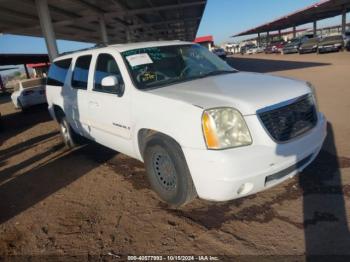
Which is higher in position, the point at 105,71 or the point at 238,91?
the point at 105,71

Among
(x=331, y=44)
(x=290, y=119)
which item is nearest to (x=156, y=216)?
(x=290, y=119)

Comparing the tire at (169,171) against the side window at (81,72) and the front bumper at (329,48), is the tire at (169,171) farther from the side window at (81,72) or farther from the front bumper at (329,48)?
the front bumper at (329,48)

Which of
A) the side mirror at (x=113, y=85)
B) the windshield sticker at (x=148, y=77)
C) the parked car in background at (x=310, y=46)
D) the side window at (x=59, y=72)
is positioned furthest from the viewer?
the parked car in background at (x=310, y=46)

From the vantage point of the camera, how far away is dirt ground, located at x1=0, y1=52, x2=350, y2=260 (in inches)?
125

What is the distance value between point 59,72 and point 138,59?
2759 millimetres

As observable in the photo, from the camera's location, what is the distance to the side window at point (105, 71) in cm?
451

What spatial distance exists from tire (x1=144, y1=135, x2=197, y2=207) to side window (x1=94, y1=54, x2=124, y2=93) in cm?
108

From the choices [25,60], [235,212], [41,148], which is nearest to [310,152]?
[235,212]

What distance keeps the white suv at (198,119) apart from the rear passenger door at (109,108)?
1 centimetres

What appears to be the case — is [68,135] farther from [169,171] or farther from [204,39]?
[204,39]

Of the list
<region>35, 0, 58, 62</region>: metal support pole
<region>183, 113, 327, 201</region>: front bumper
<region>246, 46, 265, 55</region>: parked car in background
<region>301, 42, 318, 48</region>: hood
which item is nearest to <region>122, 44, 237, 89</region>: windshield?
<region>183, 113, 327, 201</region>: front bumper

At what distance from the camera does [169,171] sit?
3.82 meters

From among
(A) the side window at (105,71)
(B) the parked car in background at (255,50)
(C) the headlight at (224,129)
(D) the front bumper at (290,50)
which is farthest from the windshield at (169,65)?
(B) the parked car in background at (255,50)

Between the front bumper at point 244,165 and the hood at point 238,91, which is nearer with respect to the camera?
the front bumper at point 244,165
